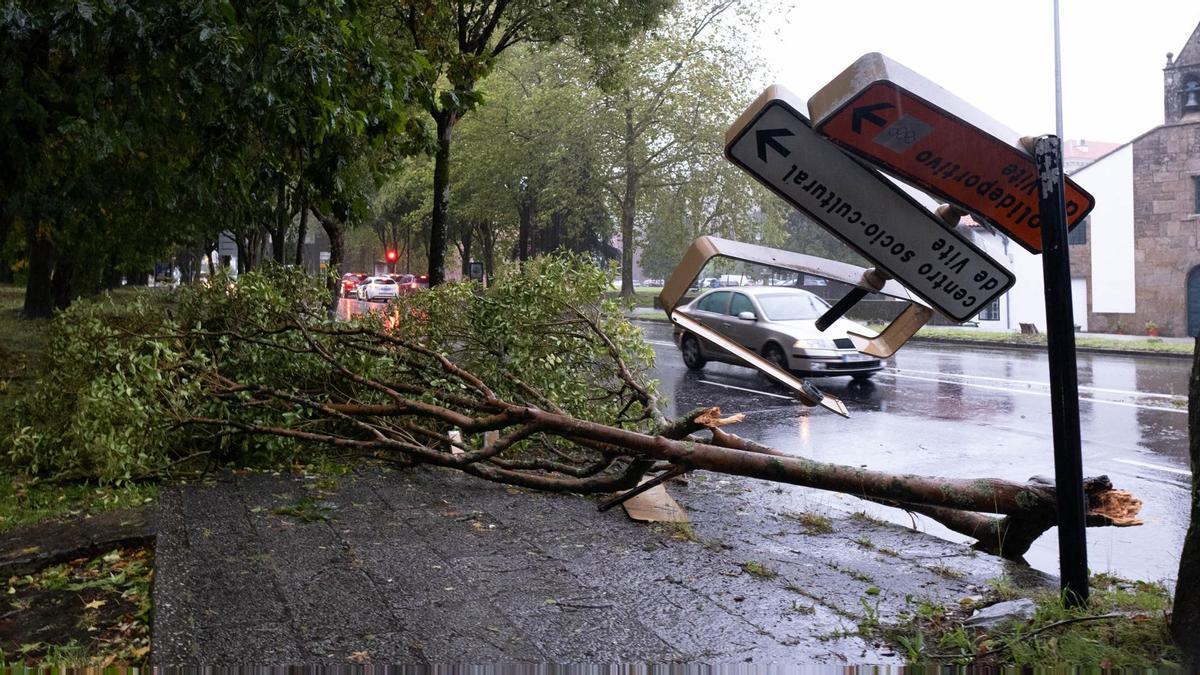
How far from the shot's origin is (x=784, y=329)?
48.6 ft

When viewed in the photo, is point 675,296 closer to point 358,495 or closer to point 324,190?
point 358,495

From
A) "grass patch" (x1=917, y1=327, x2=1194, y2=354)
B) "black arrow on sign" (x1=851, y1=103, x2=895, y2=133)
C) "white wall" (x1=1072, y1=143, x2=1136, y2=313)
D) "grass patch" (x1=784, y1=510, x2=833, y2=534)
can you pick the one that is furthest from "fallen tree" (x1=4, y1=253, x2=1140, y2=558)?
"white wall" (x1=1072, y1=143, x2=1136, y2=313)

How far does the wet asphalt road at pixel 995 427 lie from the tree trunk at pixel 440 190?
4.08 meters

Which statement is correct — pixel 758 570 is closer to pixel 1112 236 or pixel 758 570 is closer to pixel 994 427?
pixel 994 427

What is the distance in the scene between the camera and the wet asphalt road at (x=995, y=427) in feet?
21.0

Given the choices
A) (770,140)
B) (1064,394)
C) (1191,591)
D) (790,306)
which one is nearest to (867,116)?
(770,140)

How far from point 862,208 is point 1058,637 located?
1577 mm

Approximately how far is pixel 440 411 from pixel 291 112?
2809 millimetres

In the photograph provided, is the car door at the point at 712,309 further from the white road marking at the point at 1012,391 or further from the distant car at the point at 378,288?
the distant car at the point at 378,288

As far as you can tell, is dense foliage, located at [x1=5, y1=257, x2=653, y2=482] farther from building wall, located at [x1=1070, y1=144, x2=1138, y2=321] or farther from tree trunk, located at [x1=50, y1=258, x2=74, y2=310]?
building wall, located at [x1=1070, y1=144, x2=1138, y2=321]

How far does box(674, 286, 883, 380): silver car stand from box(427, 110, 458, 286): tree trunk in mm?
3930

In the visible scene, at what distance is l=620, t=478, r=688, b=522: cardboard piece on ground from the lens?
5.36 m

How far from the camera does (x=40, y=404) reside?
22.4 ft

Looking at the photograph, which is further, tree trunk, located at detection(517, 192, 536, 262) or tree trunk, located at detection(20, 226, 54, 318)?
tree trunk, located at detection(517, 192, 536, 262)
